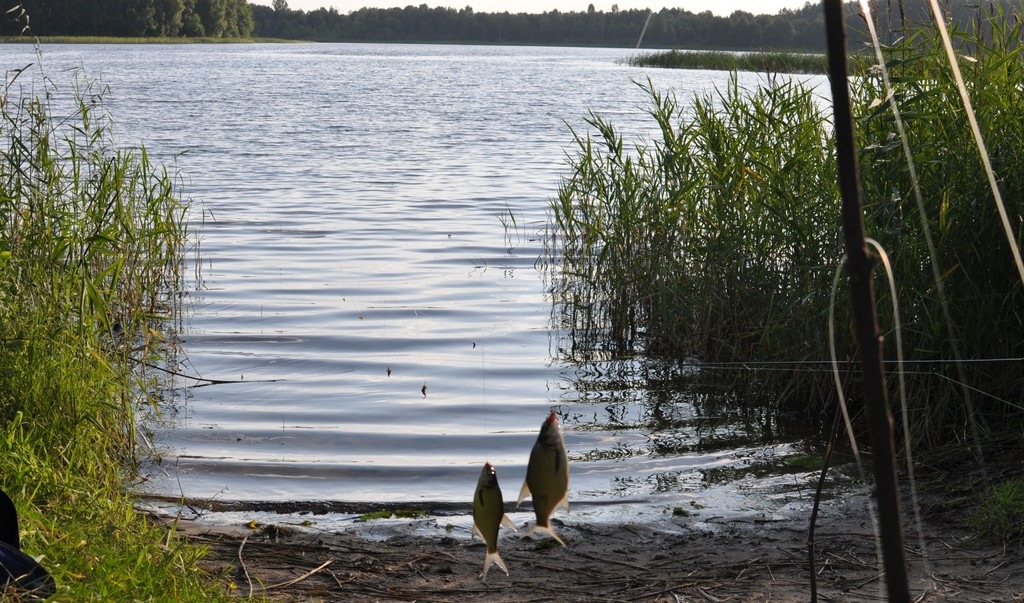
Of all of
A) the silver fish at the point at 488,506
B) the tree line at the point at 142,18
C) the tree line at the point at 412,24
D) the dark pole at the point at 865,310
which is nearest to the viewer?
the dark pole at the point at 865,310

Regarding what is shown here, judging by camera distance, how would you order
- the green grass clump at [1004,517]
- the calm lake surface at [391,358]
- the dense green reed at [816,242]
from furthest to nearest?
the calm lake surface at [391,358], the dense green reed at [816,242], the green grass clump at [1004,517]

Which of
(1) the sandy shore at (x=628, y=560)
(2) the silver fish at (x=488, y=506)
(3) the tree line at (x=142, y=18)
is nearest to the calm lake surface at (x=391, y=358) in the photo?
(1) the sandy shore at (x=628, y=560)

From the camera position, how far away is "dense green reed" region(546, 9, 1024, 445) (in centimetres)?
538

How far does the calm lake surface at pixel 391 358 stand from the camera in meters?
6.06

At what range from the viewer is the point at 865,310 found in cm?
77

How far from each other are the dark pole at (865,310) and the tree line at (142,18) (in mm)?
50009

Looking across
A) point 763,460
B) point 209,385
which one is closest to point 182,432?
point 209,385

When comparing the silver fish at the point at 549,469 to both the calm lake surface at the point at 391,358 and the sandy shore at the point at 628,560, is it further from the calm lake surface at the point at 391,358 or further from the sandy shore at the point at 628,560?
the calm lake surface at the point at 391,358

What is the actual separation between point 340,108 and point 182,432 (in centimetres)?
2565

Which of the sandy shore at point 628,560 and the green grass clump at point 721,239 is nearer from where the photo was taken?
the sandy shore at point 628,560

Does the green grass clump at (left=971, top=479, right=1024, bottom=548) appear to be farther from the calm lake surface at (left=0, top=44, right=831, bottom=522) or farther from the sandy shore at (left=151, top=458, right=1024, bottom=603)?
the calm lake surface at (left=0, top=44, right=831, bottom=522)

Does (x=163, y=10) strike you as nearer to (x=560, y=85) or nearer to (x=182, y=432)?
(x=560, y=85)

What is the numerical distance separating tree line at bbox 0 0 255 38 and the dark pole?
50.0 meters

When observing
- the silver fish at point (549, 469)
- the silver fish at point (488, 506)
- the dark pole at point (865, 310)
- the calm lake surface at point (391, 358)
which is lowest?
the calm lake surface at point (391, 358)
